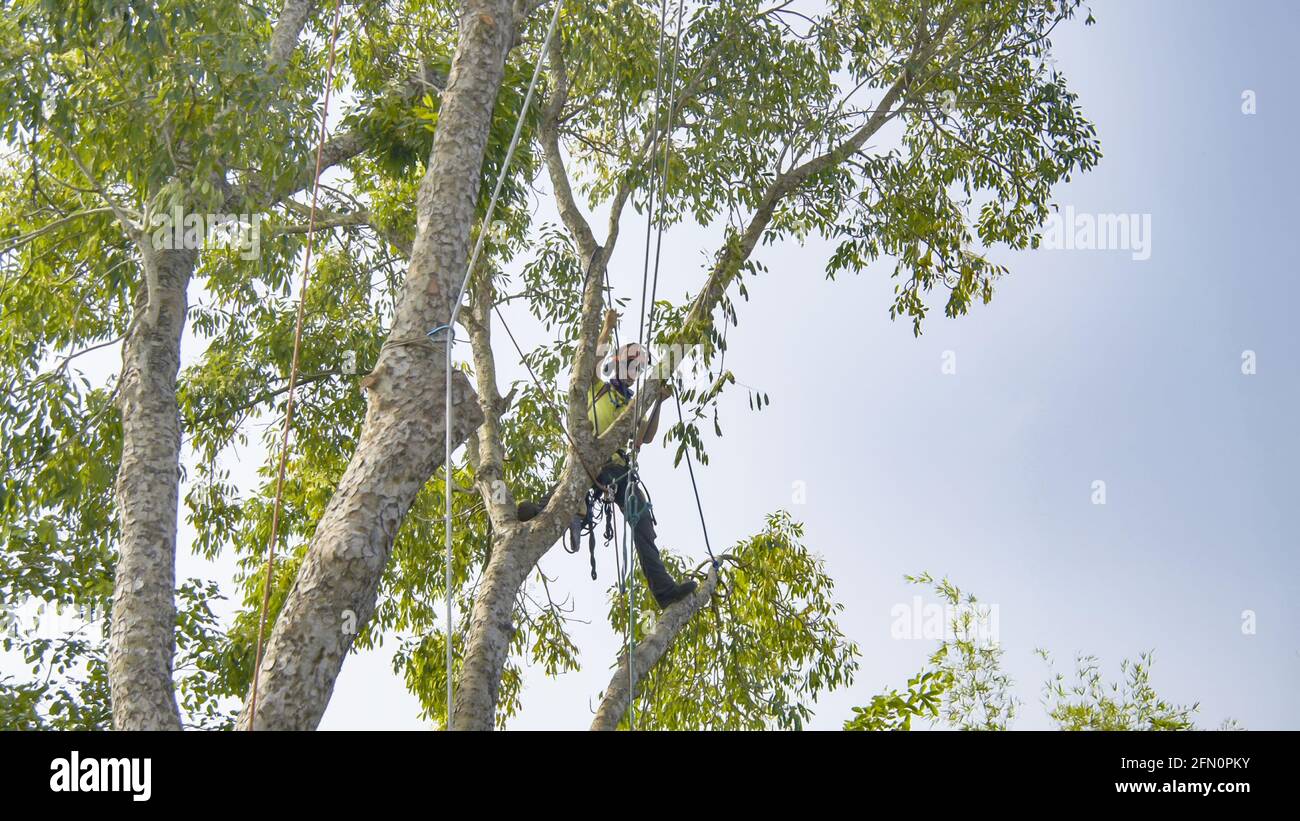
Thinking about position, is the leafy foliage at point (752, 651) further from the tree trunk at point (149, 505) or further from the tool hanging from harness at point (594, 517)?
the tree trunk at point (149, 505)

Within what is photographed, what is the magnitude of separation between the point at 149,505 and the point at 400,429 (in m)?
1.19

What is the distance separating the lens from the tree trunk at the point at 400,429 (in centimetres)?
250

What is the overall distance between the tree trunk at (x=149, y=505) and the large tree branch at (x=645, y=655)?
1.66 m

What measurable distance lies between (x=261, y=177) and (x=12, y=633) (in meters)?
2.24
